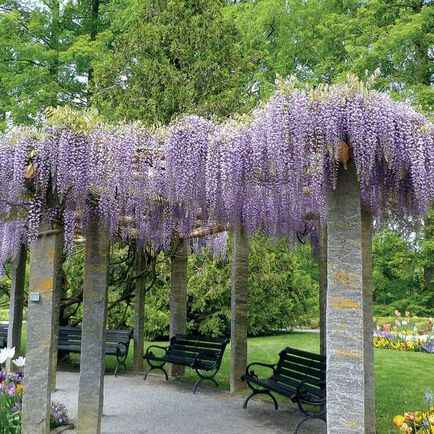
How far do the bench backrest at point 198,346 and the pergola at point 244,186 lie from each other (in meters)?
2.17

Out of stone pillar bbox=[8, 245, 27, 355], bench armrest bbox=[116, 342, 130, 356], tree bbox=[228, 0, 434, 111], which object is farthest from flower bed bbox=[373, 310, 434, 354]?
stone pillar bbox=[8, 245, 27, 355]

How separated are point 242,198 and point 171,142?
1.08m

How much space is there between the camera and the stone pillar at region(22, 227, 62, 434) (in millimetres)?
4473

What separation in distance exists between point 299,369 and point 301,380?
22cm

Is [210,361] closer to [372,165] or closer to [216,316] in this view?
[372,165]

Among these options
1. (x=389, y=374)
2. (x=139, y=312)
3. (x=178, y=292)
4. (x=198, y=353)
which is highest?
(x=178, y=292)

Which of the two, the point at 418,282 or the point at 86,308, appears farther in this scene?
the point at 418,282

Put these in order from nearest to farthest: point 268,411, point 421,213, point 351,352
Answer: point 351,352 → point 421,213 → point 268,411

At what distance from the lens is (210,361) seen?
748 cm

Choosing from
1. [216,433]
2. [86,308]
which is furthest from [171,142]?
[216,433]

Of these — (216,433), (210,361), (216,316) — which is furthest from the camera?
(216,316)

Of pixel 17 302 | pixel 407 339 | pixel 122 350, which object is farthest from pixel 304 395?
pixel 407 339

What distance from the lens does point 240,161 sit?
4.50 metres

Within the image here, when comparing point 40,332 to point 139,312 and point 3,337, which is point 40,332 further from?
point 3,337
